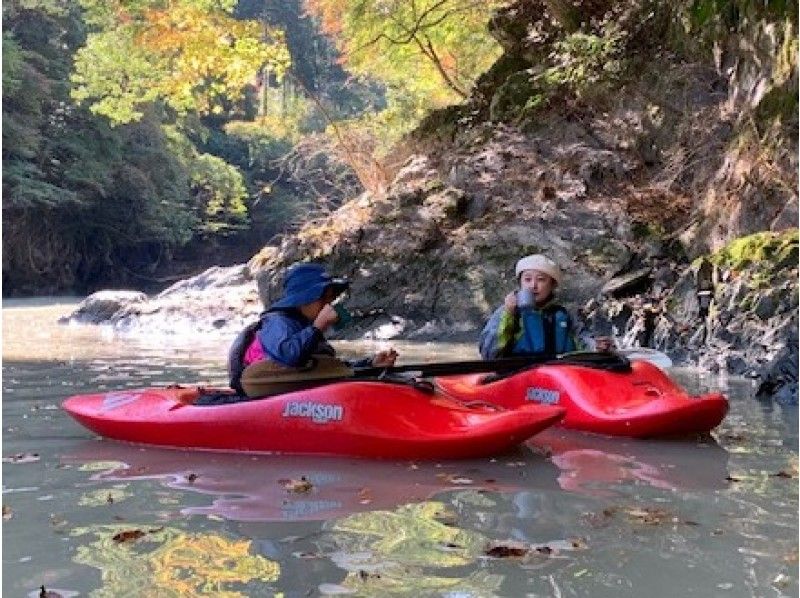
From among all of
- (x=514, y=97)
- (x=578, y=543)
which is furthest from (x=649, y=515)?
(x=514, y=97)

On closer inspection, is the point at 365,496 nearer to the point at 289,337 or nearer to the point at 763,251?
the point at 289,337

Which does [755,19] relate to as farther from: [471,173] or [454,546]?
[454,546]

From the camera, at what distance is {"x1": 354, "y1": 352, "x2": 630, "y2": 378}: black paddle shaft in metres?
5.23

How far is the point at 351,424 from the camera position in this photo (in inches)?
178

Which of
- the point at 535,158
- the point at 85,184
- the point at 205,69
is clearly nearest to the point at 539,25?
the point at 535,158

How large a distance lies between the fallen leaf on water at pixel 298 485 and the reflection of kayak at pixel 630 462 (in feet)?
3.25

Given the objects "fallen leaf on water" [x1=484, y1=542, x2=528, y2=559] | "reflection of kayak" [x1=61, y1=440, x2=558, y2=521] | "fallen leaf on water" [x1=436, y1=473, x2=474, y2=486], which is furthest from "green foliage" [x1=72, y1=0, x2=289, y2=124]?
"fallen leaf on water" [x1=484, y1=542, x2=528, y2=559]

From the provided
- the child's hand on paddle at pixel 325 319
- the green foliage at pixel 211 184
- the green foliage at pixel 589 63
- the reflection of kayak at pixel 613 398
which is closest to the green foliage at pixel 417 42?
the green foliage at pixel 589 63

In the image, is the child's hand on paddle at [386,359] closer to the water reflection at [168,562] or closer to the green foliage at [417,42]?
the water reflection at [168,562]

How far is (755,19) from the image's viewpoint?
966 cm

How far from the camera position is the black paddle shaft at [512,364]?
523 centimetres

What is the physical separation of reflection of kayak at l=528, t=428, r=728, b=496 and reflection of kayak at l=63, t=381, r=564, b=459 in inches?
11.9

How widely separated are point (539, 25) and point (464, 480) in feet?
36.1

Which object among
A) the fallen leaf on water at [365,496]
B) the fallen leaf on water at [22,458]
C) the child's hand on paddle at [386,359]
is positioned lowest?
the fallen leaf on water at [365,496]
